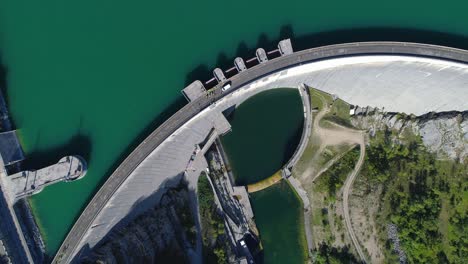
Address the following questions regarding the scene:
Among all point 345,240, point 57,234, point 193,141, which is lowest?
point 345,240

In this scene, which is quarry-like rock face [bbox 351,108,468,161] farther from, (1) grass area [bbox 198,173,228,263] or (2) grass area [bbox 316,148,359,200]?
(1) grass area [bbox 198,173,228,263]

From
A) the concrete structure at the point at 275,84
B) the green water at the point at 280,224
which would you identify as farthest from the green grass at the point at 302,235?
the concrete structure at the point at 275,84

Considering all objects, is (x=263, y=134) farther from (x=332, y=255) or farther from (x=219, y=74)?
(x=332, y=255)

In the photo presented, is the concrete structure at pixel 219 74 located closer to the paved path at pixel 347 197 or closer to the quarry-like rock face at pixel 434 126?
the quarry-like rock face at pixel 434 126

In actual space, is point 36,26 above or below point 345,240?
above

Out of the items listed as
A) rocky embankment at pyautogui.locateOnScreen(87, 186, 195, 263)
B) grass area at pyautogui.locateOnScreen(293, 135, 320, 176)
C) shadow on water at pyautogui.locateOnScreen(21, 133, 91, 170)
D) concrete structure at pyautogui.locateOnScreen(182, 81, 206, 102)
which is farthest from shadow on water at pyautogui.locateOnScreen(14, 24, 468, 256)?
grass area at pyautogui.locateOnScreen(293, 135, 320, 176)

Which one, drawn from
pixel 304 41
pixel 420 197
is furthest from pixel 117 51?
pixel 420 197

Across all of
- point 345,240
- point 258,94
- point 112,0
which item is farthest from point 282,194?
point 112,0

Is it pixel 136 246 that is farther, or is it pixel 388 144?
Result: pixel 388 144

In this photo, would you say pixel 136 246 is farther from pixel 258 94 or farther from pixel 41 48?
pixel 41 48
